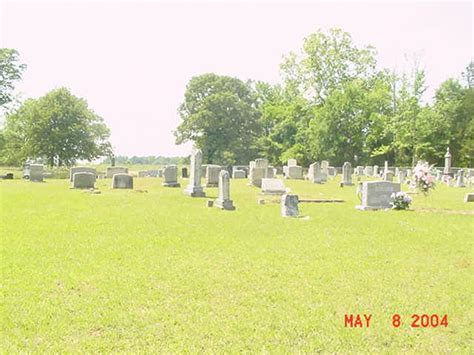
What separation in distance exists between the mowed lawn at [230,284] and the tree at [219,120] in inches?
1597

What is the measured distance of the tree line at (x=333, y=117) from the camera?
47219mm

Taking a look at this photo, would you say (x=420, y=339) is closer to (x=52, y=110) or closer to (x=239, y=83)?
(x=52, y=110)

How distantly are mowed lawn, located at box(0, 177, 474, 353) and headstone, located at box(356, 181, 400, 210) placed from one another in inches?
120

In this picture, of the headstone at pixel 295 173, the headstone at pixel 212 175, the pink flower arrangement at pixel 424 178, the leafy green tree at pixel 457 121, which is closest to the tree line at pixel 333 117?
the leafy green tree at pixel 457 121

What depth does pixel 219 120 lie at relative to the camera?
173 ft

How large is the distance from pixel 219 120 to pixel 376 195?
39200mm

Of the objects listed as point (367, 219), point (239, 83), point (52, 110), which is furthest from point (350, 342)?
point (239, 83)

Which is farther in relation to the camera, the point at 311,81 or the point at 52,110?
the point at 311,81

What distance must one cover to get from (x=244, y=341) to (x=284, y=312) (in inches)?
34.8

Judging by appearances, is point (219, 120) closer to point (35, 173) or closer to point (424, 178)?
point (35, 173)

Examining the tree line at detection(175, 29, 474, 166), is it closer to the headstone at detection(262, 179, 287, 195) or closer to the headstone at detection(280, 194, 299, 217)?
the headstone at detection(262, 179, 287, 195)

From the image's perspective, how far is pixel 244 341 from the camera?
173 inches

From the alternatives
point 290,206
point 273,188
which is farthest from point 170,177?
point 290,206

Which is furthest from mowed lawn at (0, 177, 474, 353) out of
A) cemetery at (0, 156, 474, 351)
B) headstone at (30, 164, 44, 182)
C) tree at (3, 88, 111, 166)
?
tree at (3, 88, 111, 166)
